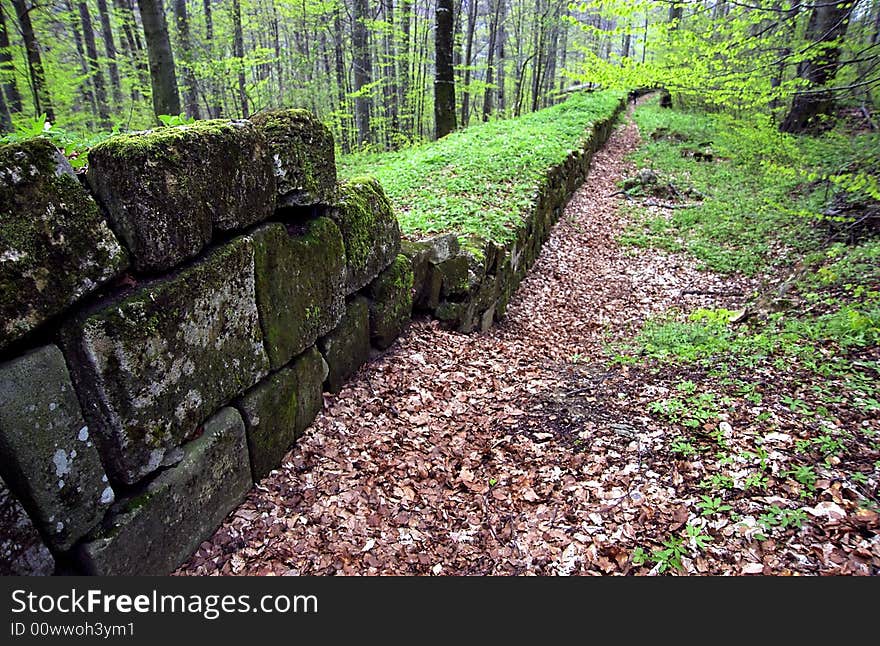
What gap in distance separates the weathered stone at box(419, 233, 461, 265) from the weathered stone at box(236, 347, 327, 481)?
2320 mm

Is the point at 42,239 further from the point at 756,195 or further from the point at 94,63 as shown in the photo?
the point at 94,63

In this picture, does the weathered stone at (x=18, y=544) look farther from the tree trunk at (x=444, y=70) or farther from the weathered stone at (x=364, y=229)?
the tree trunk at (x=444, y=70)

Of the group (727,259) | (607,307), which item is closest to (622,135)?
(727,259)

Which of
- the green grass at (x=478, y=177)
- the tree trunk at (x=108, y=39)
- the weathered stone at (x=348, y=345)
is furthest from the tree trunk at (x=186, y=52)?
the weathered stone at (x=348, y=345)

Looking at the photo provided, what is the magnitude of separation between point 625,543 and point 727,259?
7.64 meters

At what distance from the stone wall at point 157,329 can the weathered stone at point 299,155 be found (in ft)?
0.05

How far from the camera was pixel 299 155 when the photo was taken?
3648 millimetres

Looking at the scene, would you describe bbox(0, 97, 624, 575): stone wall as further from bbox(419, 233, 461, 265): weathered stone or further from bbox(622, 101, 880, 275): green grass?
bbox(622, 101, 880, 275): green grass

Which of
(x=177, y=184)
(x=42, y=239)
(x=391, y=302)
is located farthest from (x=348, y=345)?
(x=42, y=239)

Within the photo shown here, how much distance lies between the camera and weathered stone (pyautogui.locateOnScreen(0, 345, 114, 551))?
6.57ft

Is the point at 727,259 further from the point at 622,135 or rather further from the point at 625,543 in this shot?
the point at 622,135

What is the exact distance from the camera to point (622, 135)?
20781mm

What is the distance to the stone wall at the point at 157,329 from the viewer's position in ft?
6.74

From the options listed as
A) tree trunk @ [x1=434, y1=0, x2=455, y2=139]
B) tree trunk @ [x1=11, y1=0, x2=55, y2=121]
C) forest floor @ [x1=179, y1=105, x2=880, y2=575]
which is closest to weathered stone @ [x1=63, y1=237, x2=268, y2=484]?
forest floor @ [x1=179, y1=105, x2=880, y2=575]
